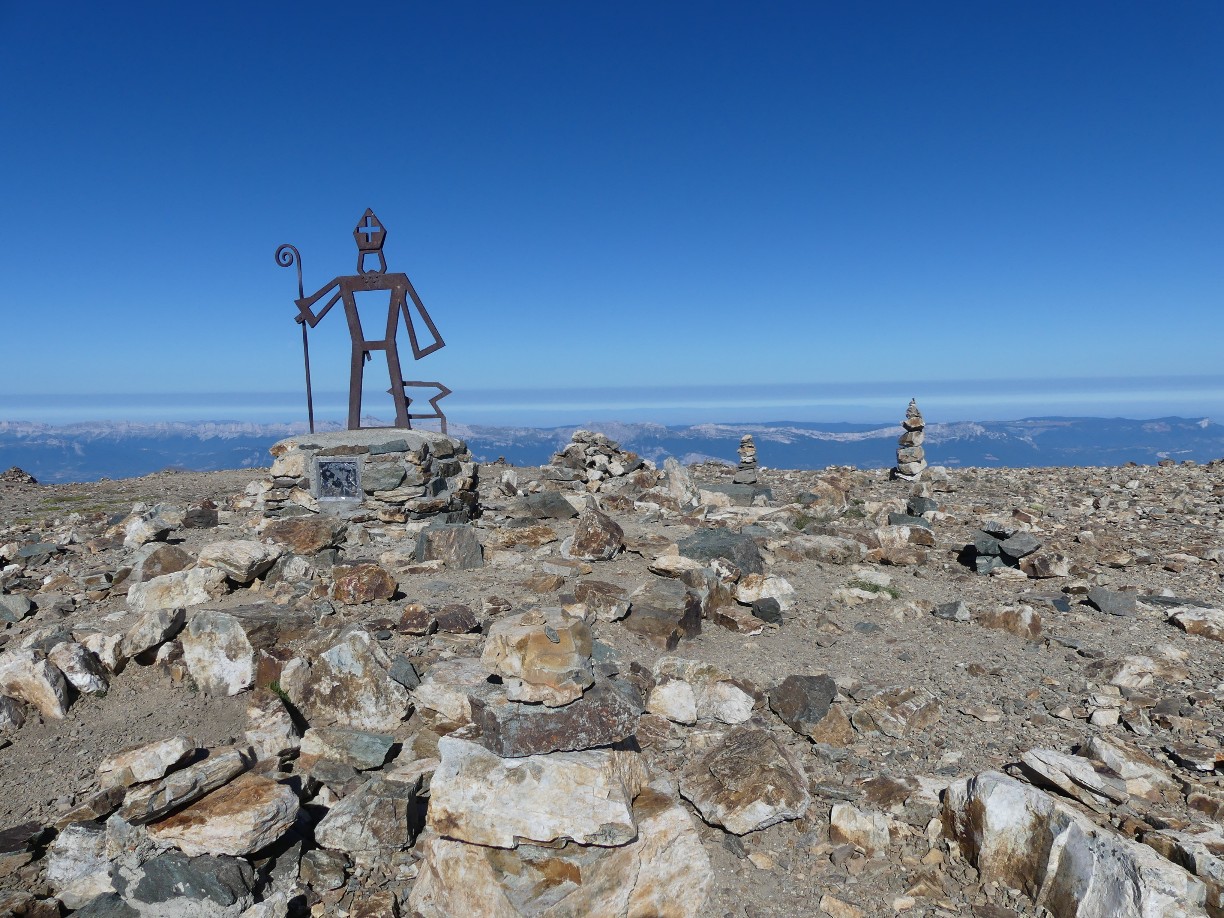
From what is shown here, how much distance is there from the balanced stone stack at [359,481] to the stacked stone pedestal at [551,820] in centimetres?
777

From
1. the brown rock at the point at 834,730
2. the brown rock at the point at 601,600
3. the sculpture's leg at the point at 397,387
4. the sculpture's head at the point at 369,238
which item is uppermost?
the sculpture's head at the point at 369,238

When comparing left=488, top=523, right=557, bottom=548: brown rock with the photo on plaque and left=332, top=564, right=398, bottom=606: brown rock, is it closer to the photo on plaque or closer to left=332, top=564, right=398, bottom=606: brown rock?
left=332, top=564, right=398, bottom=606: brown rock

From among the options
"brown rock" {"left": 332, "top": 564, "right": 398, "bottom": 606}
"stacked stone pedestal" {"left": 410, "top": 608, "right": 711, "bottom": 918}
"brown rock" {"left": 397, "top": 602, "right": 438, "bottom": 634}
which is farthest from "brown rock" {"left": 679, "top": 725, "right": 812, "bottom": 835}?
"brown rock" {"left": 332, "top": 564, "right": 398, "bottom": 606}

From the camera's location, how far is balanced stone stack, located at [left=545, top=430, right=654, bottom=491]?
18266 millimetres

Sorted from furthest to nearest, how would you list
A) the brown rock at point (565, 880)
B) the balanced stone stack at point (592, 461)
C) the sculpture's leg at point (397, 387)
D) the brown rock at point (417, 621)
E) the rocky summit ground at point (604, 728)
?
the balanced stone stack at point (592, 461), the sculpture's leg at point (397, 387), the brown rock at point (417, 621), the rocky summit ground at point (604, 728), the brown rock at point (565, 880)

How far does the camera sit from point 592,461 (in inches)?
733

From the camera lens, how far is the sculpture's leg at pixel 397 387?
1320cm

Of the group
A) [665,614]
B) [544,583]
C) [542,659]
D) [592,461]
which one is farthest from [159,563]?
[592,461]

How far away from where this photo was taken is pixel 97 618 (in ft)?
26.3

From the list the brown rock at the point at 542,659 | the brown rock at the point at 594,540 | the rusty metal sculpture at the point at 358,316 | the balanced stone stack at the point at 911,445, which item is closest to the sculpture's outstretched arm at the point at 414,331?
the rusty metal sculpture at the point at 358,316

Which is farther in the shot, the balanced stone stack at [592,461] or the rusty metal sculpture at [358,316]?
the balanced stone stack at [592,461]

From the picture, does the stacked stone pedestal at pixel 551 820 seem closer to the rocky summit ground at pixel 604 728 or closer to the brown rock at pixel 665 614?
the rocky summit ground at pixel 604 728

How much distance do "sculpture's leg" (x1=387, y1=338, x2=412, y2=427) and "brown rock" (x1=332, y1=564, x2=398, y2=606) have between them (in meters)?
5.65

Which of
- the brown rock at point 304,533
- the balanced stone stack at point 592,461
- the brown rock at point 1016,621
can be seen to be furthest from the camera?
the balanced stone stack at point 592,461
